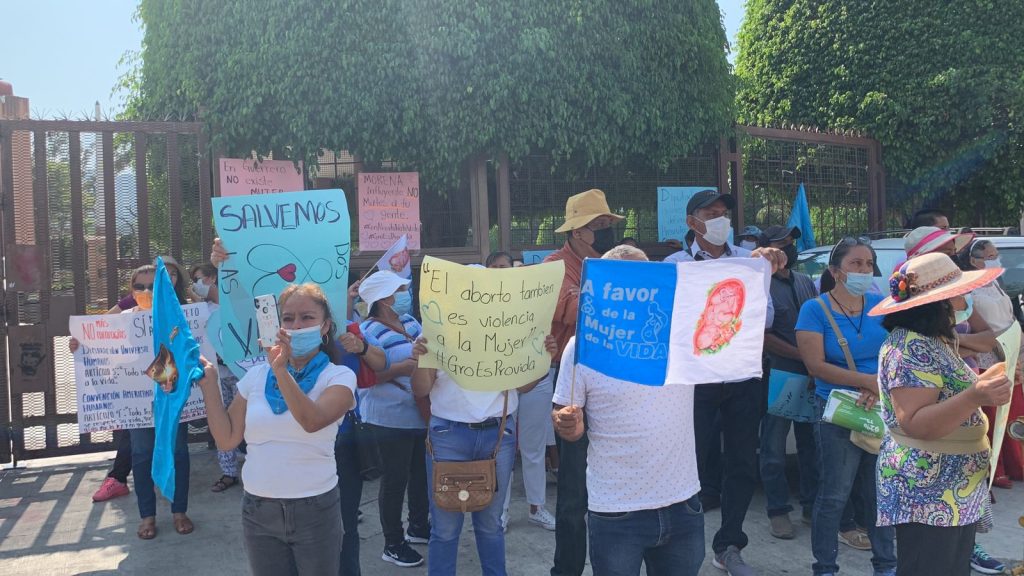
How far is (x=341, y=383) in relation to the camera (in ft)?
11.4

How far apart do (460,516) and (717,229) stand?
7.65 feet

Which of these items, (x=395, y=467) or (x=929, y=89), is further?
(x=929, y=89)

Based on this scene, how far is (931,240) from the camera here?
5684 mm

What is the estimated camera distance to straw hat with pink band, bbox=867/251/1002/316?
3191mm

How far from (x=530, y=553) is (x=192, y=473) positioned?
3.32 meters

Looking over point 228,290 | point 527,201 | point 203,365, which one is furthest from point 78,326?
point 527,201

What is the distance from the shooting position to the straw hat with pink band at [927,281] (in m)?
3.19

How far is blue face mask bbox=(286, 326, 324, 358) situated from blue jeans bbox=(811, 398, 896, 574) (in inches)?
106

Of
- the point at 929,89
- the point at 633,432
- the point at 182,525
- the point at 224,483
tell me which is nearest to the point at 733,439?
the point at 633,432

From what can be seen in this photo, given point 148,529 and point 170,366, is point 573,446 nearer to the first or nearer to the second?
point 170,366

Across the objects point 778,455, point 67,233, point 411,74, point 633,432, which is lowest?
point 778,455

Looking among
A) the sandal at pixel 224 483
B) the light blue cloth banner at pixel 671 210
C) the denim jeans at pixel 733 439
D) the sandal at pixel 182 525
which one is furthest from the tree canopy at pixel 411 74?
the denim jeans at pixel 733 439

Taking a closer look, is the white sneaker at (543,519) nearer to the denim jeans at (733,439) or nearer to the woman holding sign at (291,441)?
the denim jeans at (733,439)

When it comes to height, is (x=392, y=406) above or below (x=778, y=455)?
above
